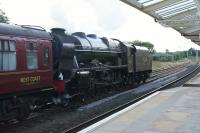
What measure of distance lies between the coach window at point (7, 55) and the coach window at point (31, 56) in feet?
2.61

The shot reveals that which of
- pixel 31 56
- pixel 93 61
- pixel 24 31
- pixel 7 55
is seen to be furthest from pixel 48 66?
pixel 93 61

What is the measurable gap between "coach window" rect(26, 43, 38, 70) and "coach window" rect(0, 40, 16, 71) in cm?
→ 80

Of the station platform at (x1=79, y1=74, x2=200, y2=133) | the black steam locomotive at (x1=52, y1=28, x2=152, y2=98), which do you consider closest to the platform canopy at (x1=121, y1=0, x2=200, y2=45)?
the black steam locomotive at (x1=52, y1=28, x2=152, y2=98)

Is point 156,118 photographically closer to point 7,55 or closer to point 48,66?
point 48,66

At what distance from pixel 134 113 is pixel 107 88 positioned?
381 inches

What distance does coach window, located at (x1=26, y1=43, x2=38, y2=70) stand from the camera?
44.0 feet

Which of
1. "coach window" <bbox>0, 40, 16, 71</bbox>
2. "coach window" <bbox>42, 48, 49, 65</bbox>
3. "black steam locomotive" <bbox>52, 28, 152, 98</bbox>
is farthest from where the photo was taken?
"black steam locomotive" <bbox>52, 28, 152, 98</bbox>

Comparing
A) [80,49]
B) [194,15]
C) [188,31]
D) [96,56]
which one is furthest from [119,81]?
[188,31]

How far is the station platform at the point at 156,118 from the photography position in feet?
35.8

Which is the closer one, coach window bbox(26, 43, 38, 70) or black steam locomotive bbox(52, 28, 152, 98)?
coach window bbox(26, 43, 38, 70)

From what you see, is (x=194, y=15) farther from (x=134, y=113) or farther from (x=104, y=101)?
(x=134, y=113)

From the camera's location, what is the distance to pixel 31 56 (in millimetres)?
13672

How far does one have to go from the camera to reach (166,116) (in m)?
12.9

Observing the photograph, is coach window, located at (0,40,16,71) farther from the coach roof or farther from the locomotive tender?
the coach roof
